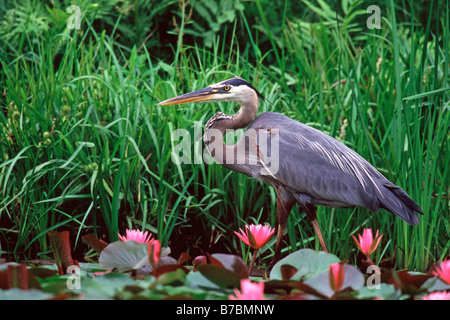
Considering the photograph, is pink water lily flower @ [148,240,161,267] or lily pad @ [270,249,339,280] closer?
pink water lily flower @ [148,240,161,267]

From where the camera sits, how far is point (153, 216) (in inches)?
145

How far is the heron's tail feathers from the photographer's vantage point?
9.51 feet

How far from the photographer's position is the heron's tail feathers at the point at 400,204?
2.90 m

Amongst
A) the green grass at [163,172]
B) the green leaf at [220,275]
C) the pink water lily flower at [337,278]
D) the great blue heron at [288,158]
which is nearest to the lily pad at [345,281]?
the pink water lily flower at [337,278]

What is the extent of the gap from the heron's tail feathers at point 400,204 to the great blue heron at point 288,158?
0.36 ft

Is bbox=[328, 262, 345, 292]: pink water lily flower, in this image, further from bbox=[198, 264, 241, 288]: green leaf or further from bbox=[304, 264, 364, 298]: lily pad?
bbox=[198, 264, 241, 288]: green leaf

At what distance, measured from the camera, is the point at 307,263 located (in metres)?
2.10

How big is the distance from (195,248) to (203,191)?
414mm

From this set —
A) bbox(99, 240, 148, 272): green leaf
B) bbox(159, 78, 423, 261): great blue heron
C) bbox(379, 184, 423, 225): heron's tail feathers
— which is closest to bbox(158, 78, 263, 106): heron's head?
bbox(159, 78, 423, 261): great blue heron

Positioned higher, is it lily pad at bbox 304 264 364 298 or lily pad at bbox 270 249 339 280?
lily pad at bbox 304 264 364 298

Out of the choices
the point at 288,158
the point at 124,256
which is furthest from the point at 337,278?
the point at 288,158

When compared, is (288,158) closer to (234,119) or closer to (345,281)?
(234,119)

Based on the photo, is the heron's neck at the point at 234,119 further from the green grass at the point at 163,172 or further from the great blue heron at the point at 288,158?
the green grass at the point at 163,172

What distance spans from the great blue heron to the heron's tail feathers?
4.3 inches
